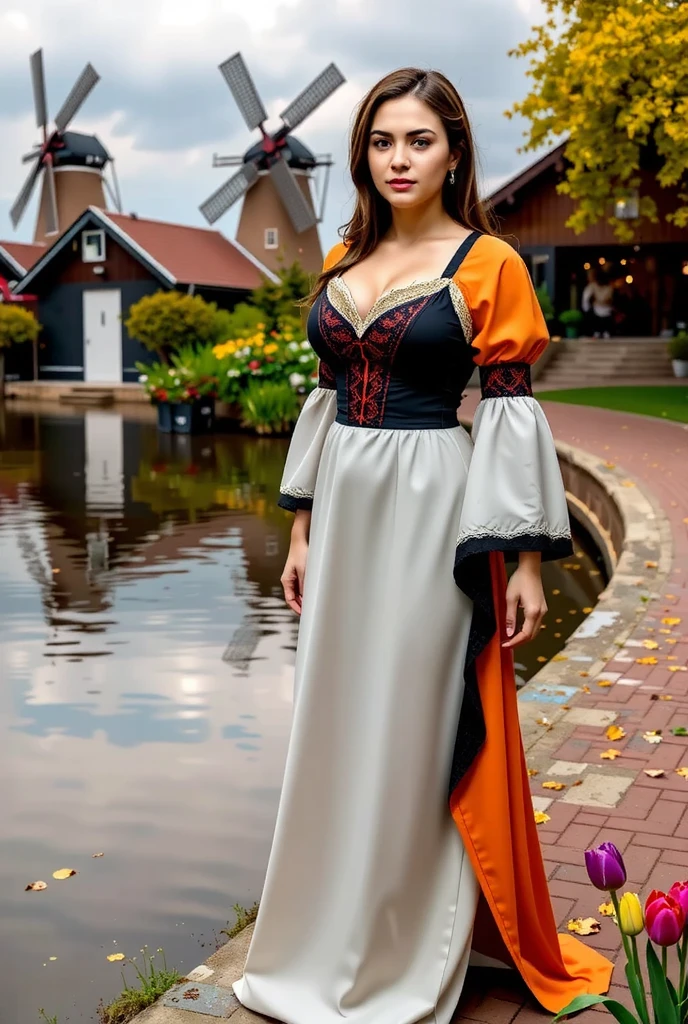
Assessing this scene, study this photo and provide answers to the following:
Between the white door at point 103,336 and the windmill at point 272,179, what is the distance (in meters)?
5.22

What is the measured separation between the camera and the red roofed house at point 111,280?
98.0 feet

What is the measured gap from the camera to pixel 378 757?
2324 mm

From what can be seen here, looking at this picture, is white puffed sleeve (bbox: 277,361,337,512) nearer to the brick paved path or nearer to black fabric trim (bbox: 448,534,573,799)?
black fabric trim (bbox: 448,534,573,799)

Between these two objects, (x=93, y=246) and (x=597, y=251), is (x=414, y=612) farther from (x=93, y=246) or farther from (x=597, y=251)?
(x=93, y=246)

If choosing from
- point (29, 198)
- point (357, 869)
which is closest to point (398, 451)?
point (357, 869)

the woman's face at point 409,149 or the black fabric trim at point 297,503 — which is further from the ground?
the woman's face at point 409,149

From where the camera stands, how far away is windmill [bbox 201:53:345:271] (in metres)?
34.0

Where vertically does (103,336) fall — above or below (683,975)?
above

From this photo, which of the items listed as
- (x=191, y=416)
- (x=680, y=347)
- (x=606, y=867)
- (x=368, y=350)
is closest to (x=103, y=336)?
(x=191, y=416)

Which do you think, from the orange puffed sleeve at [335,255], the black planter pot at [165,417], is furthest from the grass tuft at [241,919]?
the black planter pot at [165,417]

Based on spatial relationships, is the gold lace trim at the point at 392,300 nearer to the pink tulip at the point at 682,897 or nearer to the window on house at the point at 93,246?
the pink tulip at the point at 682,897

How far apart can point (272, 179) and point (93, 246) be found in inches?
248

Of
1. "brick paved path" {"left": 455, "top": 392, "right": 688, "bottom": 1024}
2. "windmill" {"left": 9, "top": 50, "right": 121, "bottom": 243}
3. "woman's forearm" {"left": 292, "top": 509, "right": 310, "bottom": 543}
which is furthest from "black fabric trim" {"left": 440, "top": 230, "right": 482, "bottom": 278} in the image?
"windmill" {"left": 9, "top": 50, "right": 121, "bottom": 243}

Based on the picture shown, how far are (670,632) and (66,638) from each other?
3204 mm
